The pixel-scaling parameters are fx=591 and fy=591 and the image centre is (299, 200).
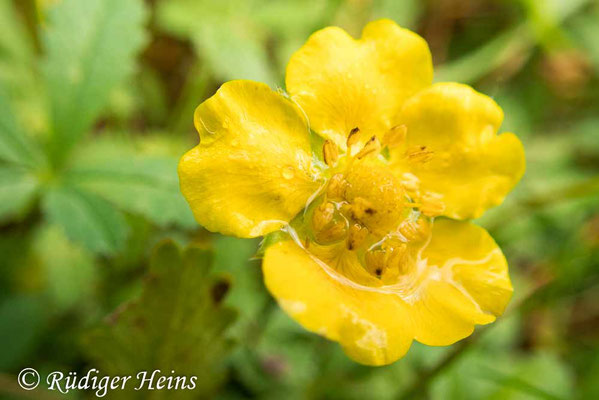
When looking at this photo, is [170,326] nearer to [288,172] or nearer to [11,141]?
[288,172]

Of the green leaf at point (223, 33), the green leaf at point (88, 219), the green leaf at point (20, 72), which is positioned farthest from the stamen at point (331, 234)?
the green leaf at point (20, 72)

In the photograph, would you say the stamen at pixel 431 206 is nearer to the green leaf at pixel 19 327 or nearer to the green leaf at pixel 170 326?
the green leaf at pixel 170 326

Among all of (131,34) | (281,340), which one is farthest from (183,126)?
(281,340)

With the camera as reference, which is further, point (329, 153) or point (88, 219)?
point (88, 219)

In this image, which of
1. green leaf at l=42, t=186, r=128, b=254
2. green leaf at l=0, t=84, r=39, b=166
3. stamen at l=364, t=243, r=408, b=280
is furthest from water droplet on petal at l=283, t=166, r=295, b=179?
green leaf at l=0, t=84, r=39, b=166

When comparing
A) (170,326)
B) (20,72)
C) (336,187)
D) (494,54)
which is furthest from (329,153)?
(494,54)

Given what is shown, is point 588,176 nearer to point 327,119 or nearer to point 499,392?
point 499,392
